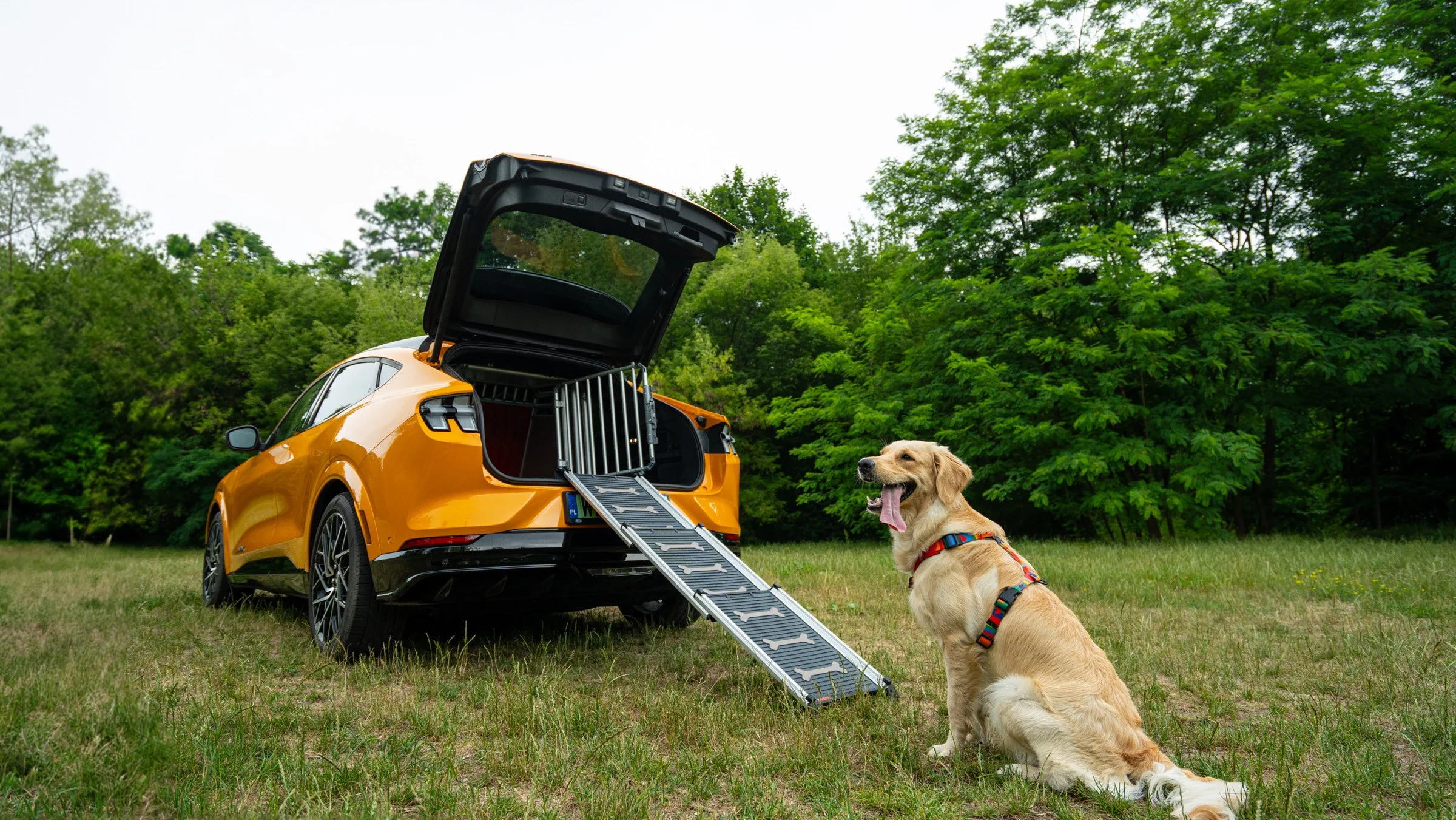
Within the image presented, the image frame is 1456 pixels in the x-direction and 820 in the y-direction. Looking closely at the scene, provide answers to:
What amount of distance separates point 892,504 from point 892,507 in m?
0.02

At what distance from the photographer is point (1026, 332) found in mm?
15273

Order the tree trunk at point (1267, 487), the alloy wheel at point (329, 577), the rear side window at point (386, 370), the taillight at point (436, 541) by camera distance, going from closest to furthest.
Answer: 1. the taillight at point (436, 541)
2. the alloy wheel at point (329, 577)
3. the rear side window at point (386, 370)
4. the tree trunk at point (1267, 487)

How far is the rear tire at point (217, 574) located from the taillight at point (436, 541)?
3.71 m

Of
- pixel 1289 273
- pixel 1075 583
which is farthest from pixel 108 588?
pixel 1289 273

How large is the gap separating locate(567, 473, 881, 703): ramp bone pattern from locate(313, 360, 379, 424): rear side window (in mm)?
1564

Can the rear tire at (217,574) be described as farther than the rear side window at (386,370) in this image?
Yes

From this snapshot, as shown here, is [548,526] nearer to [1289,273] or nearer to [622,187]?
[622,187]

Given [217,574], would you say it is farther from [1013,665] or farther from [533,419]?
[1013,665]

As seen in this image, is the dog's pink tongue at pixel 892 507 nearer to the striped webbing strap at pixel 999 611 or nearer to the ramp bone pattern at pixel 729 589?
the striped webbing strap at pixel 999 611

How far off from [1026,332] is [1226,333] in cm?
335

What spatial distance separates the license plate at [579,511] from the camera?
13.6 feet

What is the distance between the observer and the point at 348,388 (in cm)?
520

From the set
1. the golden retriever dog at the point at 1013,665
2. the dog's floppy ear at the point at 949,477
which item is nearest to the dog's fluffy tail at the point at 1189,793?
the golden retriever dog at the point at 1013,665

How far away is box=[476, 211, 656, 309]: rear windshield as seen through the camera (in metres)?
4.39
